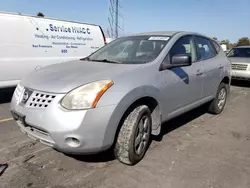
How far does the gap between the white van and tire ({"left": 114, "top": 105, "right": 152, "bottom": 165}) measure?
4.18 meters

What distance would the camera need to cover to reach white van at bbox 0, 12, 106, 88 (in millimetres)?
6016

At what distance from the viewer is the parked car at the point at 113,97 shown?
2.67 m

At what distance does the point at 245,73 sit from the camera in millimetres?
9578

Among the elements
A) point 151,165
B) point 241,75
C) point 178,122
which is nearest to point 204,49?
point 178,122

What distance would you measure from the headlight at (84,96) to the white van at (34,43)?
4.01 meters

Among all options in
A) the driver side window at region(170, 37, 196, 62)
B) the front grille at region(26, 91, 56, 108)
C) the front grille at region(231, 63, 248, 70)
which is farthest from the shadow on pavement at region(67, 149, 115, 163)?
the front grille at region(231, 63, 248, 70)

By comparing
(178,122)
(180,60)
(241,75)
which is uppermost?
(180,60)

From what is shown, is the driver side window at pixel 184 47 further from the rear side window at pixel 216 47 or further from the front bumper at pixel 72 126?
the front bumper at pixel 72 126

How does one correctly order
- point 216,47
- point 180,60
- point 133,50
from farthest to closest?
point 216,47 < point 133,50 < point 180,60

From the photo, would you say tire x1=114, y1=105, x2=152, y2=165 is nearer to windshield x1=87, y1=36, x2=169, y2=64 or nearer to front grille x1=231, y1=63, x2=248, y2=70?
windshield x1=87, y1=36, x2=169, y2=64

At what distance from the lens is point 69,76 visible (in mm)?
3006

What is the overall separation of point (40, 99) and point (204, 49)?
3.28 meters

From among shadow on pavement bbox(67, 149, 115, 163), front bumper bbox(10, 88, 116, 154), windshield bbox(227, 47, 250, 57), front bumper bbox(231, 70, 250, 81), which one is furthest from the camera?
windshield bbox(227, 47, 250, 57)

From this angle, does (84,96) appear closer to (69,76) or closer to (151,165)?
(69,76)
